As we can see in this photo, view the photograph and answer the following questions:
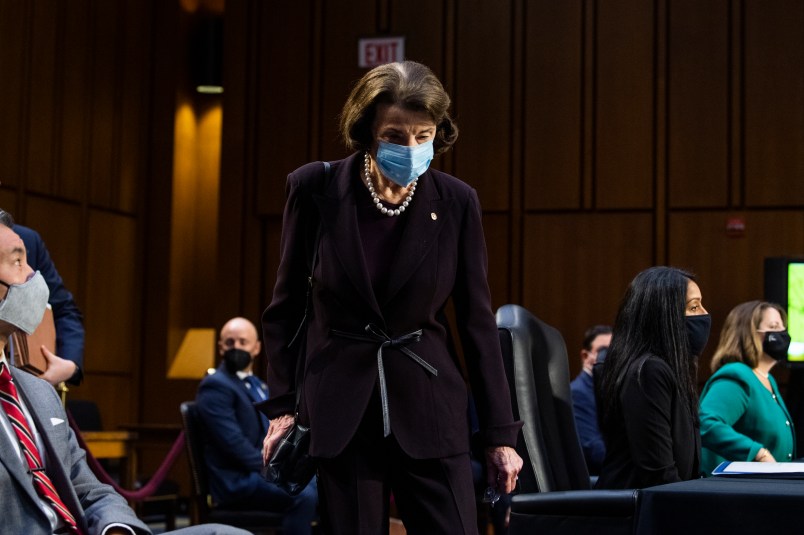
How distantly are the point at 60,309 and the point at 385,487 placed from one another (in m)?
2.26

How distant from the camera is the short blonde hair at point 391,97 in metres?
2.00

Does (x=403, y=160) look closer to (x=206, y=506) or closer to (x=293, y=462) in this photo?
(x=293, y=462)

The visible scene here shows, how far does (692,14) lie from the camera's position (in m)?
7.94

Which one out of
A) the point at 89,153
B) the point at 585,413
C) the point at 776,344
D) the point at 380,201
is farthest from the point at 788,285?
the point at 380,201

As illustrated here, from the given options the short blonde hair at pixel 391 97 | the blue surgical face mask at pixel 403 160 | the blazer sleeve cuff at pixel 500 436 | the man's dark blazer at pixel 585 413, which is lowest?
Answer: the man's dark blazer at pixel 585 413

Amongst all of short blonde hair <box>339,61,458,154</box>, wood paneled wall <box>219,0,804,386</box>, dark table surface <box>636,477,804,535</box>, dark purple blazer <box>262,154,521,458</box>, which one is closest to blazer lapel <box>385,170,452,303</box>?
A: dark purple blazer <box>262,154,521,458</box>

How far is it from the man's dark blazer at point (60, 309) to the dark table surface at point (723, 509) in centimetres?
239

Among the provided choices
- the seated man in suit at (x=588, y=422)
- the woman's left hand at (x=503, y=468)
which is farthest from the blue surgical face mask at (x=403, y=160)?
the seated man in suit at (x=588, y=422)

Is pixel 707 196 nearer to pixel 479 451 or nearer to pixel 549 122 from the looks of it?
pixel 549 122

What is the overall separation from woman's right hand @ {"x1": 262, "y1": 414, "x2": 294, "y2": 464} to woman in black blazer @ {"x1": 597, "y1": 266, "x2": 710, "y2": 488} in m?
1.26

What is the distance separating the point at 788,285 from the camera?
6.81m

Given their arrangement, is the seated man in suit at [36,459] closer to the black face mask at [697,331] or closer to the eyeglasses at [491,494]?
the eyeglasses at [491,494]

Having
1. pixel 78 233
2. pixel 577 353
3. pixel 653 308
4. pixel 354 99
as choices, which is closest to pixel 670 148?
pixel 577 353

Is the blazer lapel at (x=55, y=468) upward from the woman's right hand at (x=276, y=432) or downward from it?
downward
